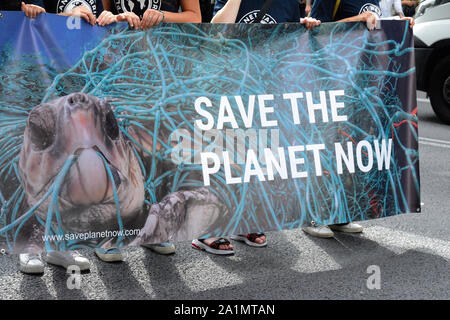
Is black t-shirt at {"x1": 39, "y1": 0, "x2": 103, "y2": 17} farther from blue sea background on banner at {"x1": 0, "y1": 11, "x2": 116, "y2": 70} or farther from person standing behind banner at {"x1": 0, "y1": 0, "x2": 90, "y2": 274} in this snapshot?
blue sea background on banner at {"x1": 0, "y1": 11, "x2": 116, "y2": 70}

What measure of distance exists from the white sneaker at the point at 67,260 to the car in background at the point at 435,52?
21.8 ft

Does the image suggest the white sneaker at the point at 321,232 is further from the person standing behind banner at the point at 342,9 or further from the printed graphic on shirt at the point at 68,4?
the printed graphic on shirt at the point at 68,4

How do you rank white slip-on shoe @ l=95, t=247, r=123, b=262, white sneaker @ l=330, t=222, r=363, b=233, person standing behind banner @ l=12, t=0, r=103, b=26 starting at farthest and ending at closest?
white sneaker @ l=330, t=222, r=363, b=233
white slip-on shoe @ l=95, t=247, r=123, b=262
person standing behind banner @ l=12, t=0, r=103, b=26

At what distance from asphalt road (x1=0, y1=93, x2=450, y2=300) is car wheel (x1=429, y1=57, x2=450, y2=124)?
184 inches

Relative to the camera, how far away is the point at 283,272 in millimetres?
4266

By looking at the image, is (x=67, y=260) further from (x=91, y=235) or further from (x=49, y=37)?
(x=49, y=37)

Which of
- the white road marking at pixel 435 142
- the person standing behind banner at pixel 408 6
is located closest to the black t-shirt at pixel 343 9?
the white road marking at pixel 435 142

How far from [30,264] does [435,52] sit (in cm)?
700

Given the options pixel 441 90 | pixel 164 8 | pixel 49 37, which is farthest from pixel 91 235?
pixel 441 90

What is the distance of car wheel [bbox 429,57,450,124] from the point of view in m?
9.55

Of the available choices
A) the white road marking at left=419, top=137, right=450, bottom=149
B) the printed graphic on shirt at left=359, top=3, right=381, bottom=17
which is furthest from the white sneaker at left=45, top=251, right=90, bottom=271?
the white road marking at left=419, top=137, right=450, bottom=149

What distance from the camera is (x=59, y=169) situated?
3.71 meters
